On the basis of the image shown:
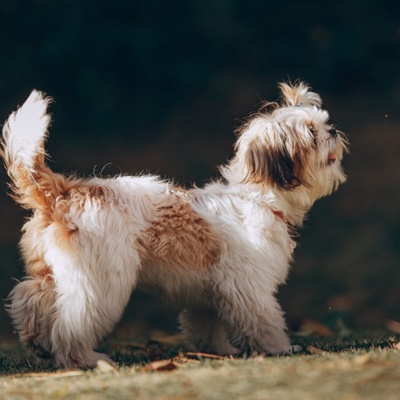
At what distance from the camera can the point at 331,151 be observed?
5.10 metres

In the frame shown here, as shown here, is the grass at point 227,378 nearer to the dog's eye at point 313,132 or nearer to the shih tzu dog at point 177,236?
the shih tzu dog at point 177,236

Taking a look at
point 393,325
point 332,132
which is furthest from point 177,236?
point 393,325

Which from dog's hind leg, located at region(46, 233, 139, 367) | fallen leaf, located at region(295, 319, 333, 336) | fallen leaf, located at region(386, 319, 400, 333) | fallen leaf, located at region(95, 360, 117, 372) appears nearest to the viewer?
fallen leaf, located at region(95, 360, 117, 372)

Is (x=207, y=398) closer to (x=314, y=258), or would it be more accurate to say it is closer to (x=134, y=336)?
(x=134, y=336)

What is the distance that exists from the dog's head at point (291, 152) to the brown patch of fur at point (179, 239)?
47cm

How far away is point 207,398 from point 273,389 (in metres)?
0.24

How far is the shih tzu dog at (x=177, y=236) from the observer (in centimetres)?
445

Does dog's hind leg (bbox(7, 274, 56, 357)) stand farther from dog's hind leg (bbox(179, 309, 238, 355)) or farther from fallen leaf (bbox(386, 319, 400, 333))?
fallen leaf (bbox(386, 319, 400, 333))

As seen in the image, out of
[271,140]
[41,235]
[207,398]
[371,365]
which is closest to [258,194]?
[271,140]

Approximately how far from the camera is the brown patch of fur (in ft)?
15.1

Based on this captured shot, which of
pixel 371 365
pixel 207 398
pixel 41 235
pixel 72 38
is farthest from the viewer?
pixel 72 38

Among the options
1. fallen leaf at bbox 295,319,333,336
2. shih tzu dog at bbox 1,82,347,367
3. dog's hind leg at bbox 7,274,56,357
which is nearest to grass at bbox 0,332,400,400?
dog's hind leg at bbox 7,274,56,357

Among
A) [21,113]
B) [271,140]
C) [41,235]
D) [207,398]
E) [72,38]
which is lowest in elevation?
[207,398]

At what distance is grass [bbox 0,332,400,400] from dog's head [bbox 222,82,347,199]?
0.94m
